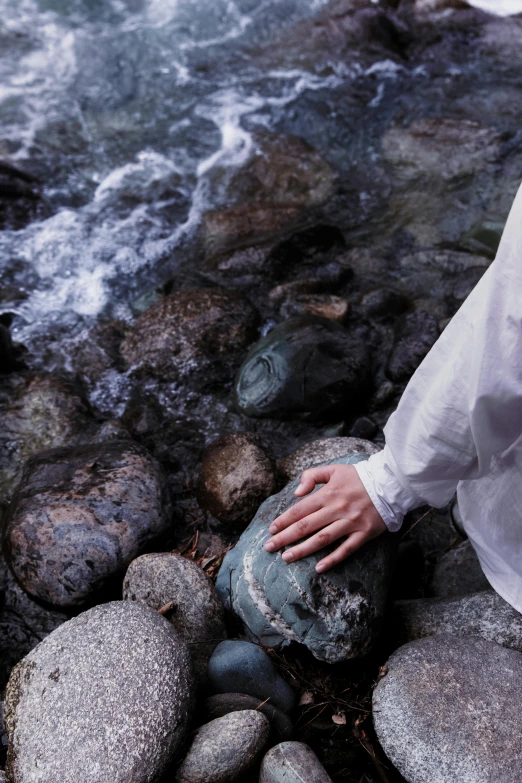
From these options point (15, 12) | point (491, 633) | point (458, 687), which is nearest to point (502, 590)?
point (491, 633)

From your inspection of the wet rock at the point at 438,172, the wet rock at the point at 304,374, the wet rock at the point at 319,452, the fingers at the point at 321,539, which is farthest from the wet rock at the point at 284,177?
the fingers at the point at 321,539

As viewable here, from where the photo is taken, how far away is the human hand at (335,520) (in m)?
2.17

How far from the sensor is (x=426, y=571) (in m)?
2.94

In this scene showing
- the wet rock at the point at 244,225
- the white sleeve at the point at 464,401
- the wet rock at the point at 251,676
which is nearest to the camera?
the white sleeve at the point at 464,401

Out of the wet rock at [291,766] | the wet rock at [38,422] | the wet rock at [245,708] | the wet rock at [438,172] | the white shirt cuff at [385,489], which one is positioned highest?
the wet rock at [438,172]

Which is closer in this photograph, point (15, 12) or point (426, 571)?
point (426, 571)

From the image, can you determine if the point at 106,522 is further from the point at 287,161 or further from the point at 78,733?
the point at 287,161

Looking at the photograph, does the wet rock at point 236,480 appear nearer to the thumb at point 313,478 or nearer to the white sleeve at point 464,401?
the thumb at point 313,478

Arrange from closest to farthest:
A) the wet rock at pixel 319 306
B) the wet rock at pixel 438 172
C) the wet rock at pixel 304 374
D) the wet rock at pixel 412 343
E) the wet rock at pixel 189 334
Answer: the wet rock at pixel 304 374 → the wet rock at pixel 412 343 → the wet rock at pixel 189 334 → the wet rock at pixel 319 306 → the wet rock at pixel 438 172

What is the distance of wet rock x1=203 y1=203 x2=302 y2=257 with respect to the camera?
16.8 feet

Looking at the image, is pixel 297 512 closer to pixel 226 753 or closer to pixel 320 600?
pixel 320 600

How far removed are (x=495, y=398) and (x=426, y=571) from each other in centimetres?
153

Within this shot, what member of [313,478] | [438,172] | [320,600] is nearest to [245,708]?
[320,600]

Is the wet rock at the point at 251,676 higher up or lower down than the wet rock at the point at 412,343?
lower down
